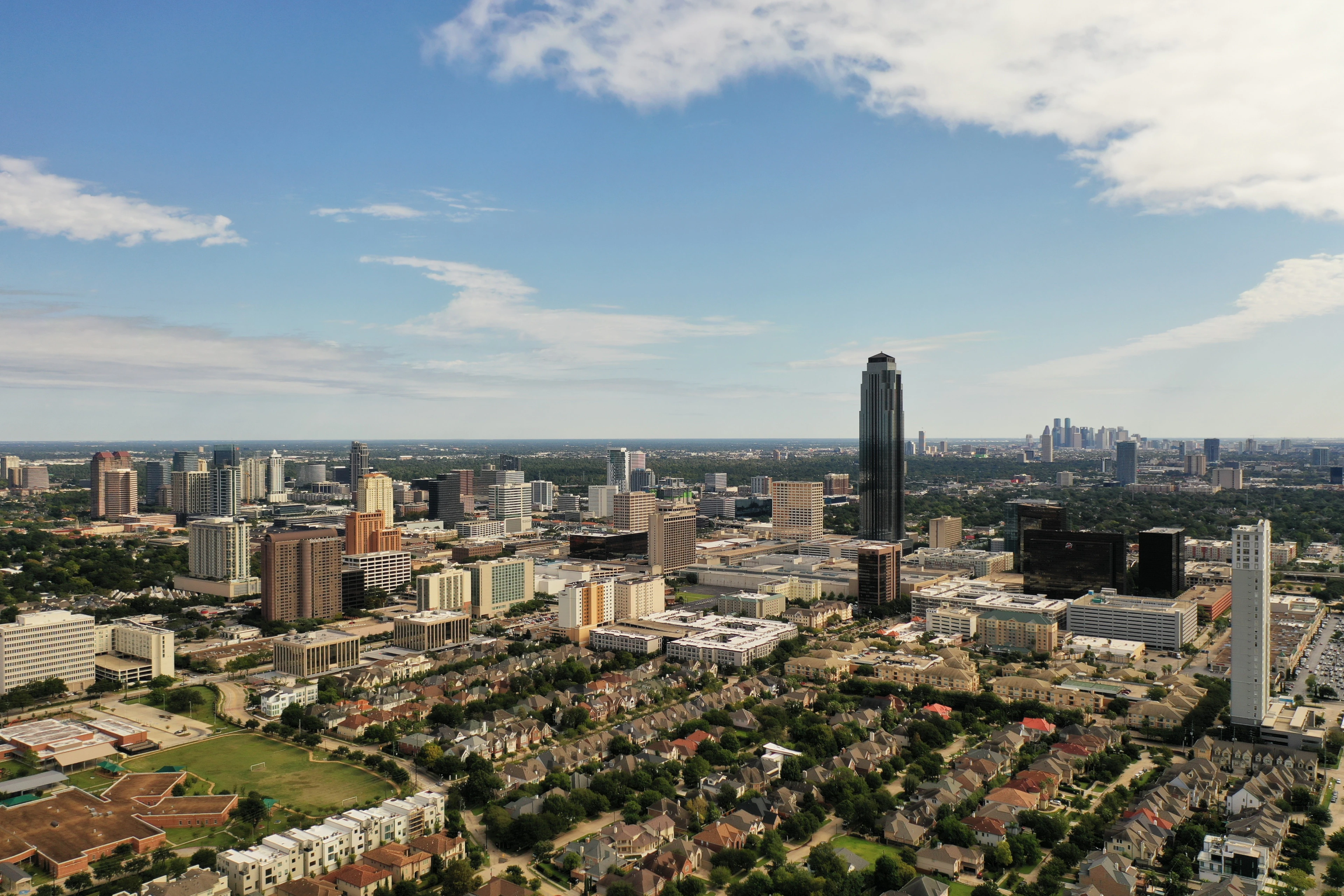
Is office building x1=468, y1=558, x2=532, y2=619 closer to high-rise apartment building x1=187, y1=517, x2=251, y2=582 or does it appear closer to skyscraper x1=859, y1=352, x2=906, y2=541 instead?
high-rise apartment building x1=187, y1=517, x2=251, y2=582

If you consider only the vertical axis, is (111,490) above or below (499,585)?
above

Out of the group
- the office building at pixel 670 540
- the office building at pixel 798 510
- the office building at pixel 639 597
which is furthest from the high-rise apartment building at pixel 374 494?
the office building at pixel 798 510

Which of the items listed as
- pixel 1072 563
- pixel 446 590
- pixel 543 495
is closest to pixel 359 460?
pixel 543 495

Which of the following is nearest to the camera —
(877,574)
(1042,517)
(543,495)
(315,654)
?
(315,654)

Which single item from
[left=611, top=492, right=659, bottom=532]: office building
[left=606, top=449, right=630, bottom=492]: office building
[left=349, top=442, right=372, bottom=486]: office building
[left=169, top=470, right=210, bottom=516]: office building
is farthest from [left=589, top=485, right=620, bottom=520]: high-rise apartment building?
[left=169, top=470, right=210, bottom=516]: office building

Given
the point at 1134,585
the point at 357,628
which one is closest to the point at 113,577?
the point at 357,628

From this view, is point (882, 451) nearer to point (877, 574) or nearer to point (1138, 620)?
point (877, 574)
